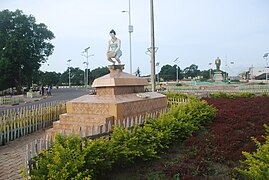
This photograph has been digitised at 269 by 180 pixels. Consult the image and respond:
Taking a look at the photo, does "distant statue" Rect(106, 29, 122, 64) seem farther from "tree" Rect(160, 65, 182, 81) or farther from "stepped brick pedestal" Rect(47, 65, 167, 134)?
"tree" Rect(160, 65, 182, 81)

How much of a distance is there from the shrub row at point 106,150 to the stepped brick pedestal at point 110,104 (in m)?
1.48

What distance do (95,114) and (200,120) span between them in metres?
3.21

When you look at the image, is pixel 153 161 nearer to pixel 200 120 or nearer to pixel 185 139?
pixel 185 139

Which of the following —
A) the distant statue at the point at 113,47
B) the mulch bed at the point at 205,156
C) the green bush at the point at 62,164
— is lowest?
the mulch bed at the point at 205,156

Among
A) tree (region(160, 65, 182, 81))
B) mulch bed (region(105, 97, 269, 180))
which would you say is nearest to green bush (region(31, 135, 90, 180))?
mulch bed (region(105, 97, 269, 180))

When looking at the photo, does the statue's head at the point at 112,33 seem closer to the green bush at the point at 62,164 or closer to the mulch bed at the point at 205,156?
the mulch bed at the point at 205,156

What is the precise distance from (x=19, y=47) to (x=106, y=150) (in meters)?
32.0

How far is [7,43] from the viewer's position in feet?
103

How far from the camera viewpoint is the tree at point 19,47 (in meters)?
31.4

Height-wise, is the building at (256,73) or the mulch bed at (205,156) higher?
the building at (256,73)

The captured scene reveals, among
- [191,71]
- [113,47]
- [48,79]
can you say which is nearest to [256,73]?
[191,71]

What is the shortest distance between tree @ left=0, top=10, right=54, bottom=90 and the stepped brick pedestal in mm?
26439

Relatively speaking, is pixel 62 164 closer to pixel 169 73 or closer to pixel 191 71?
pixel 169 73

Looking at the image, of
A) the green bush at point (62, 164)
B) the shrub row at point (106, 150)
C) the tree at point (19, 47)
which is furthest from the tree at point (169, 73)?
the green bush at point (62, 164)
